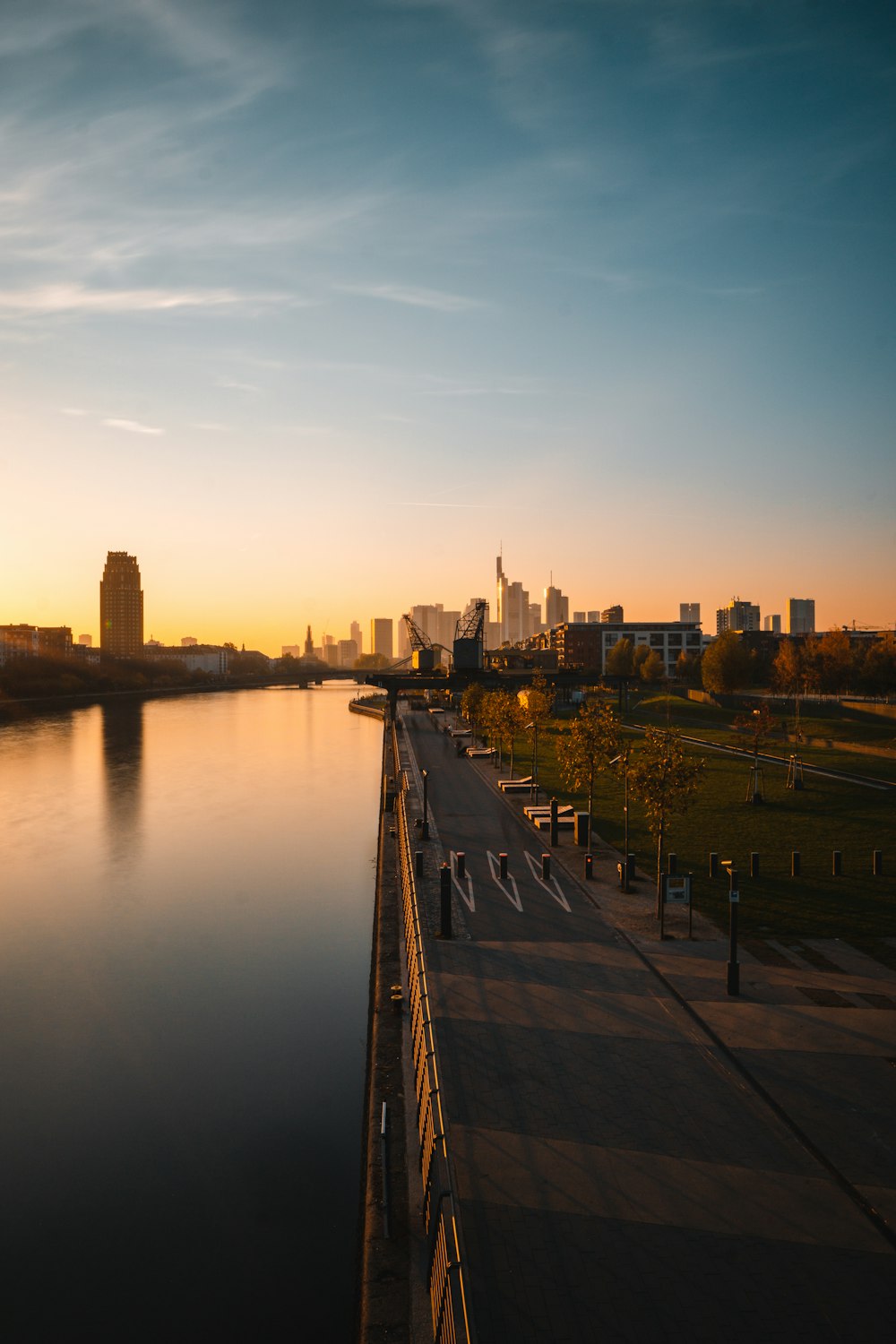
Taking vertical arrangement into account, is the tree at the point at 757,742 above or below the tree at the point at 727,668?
below

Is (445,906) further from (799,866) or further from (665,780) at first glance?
(799,866)

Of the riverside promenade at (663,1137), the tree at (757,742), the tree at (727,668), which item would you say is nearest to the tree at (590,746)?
the tree at (757,742)

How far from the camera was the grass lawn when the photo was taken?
15945 mm

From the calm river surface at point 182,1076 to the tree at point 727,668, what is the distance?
51.9 metres

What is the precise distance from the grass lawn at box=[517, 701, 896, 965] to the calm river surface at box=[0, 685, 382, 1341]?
25.9 ft

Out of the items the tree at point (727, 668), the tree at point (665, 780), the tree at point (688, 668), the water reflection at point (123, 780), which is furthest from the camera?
the tree at point (688, 668)

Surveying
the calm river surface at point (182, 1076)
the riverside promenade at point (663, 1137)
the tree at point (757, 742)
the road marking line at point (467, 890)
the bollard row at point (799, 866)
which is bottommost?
the calm river surface at point (182, 1076)

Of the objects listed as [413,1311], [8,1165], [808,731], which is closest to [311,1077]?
[8,1165]

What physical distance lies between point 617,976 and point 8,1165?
898cm

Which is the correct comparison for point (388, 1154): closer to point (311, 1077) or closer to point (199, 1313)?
point (199, 1313)

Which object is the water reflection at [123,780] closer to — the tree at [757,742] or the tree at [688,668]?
the tree at [757,742]

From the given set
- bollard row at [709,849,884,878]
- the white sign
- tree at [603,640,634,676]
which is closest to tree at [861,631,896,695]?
tree at [603,640,634,676]

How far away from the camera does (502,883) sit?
19.0m

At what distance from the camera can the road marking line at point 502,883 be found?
17484 mm
